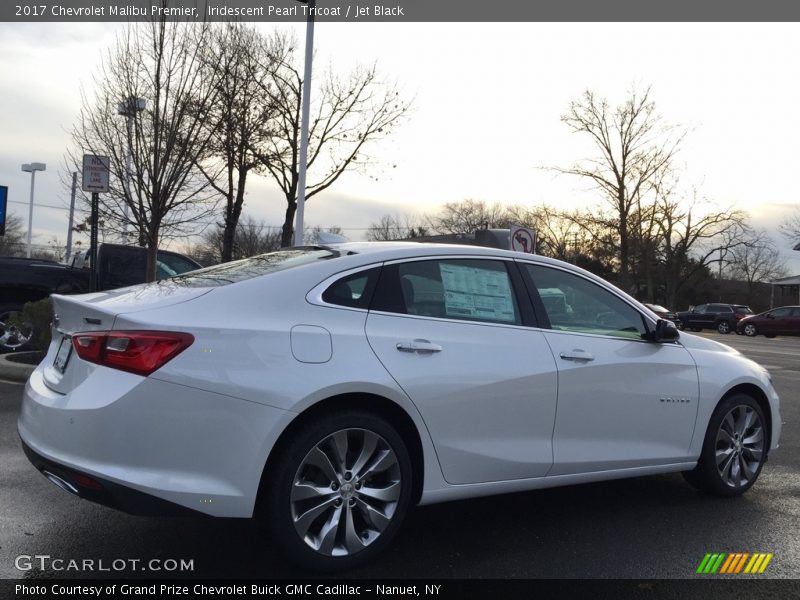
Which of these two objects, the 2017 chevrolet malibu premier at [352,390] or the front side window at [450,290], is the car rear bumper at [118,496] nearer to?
the 2017 chevrolet malibu premier at [352,390]

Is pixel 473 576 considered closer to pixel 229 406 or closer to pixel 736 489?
pixel 229 406

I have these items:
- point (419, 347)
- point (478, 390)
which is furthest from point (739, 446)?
point (419, 347)

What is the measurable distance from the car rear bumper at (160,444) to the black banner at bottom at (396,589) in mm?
380

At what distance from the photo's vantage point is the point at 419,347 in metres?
3.68

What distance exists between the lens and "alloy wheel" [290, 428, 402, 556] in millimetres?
3354

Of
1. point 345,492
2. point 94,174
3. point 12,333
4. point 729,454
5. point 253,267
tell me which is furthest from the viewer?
point 12,333

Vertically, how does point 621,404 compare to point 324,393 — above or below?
Result: below

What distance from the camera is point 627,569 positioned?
365cm

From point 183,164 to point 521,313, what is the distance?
28.3ft

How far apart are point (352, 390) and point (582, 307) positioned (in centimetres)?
173

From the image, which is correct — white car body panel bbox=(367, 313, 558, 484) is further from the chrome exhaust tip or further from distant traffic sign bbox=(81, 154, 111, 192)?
distant traffic sign bbox=(81, 154, 111, 192)

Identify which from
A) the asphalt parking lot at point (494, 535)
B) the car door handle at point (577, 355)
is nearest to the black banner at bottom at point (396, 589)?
the asphalt parking lot at point (494, 535)

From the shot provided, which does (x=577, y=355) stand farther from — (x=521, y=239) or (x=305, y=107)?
(x=305, y=107)

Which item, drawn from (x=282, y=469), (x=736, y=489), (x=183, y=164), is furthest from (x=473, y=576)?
(x=183, y=164)
